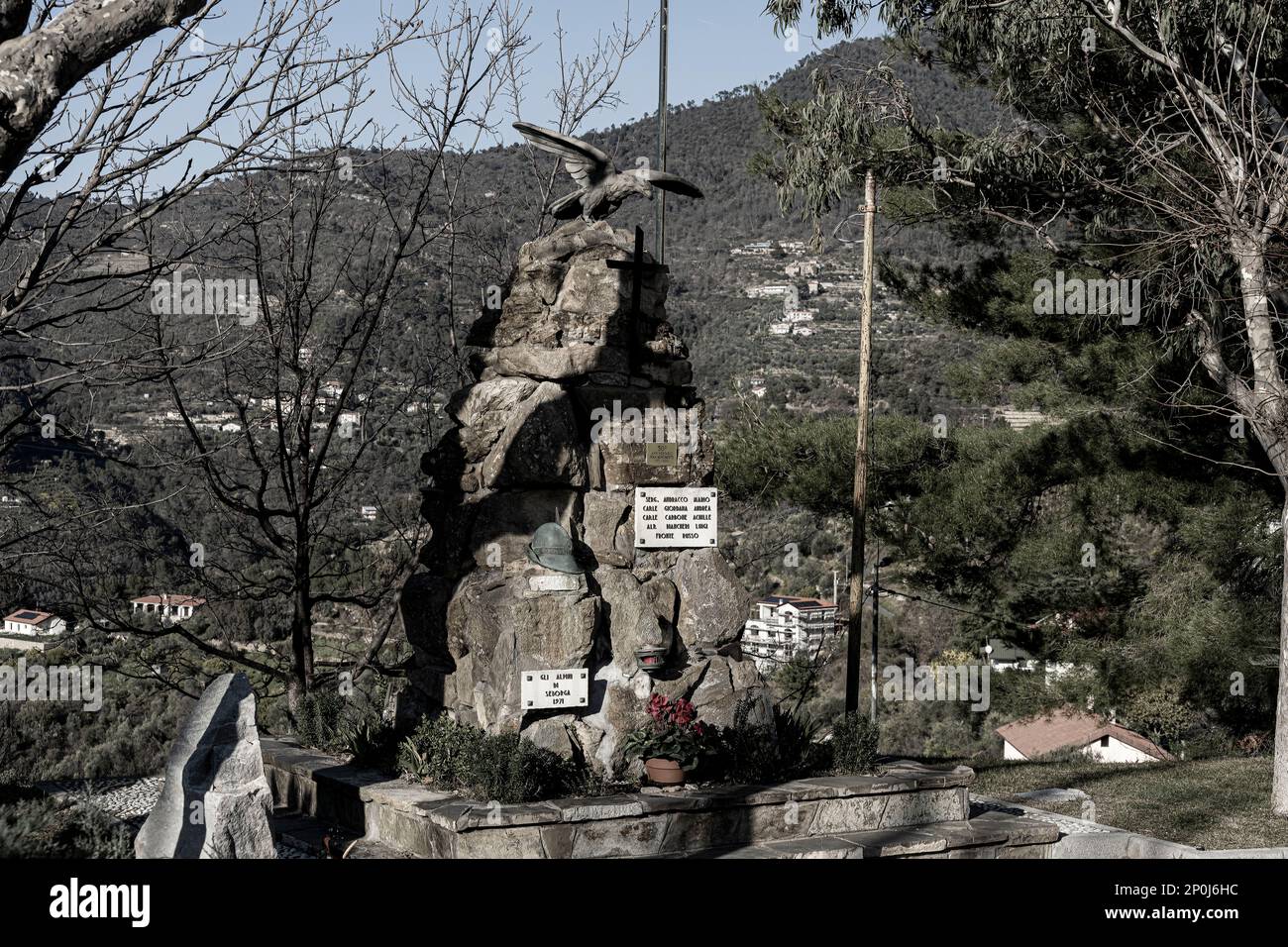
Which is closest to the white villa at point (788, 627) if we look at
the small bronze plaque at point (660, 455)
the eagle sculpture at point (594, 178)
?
the small bronze plaque at point (660, 455)

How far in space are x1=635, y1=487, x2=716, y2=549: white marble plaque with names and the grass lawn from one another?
14.5 feet

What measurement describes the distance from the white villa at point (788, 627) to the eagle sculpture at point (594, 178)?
796cm

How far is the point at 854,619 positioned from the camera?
12211 millimetres

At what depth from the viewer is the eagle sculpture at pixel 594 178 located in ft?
34.0

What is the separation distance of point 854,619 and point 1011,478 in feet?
22.2

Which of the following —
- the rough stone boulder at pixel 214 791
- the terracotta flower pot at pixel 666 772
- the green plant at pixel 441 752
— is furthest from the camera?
the terracotta flower pot at pixel 666 772

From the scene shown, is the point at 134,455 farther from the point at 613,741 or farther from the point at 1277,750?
the point at 1277,750

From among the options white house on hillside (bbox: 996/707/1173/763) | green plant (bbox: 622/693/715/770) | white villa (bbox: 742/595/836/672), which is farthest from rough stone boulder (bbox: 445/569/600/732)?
white house on hillside (bbox: 996/707/1173/763)

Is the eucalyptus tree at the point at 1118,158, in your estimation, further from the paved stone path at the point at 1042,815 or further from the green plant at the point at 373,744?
the green plant at the point at 373,744

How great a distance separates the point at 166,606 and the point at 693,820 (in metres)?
8.24

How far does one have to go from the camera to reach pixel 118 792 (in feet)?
38.0

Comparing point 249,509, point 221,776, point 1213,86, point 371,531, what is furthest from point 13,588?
point 1213,86

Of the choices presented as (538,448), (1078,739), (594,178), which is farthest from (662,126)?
(1078,739)

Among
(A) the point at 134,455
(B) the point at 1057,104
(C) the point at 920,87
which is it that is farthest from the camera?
(C) the point at 920,87
